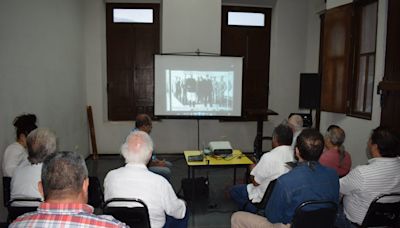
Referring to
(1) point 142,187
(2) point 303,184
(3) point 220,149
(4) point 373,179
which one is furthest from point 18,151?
Result: (4) point 373,179

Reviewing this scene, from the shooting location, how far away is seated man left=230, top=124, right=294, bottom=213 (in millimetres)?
2869

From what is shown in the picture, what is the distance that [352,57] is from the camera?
4.62 m

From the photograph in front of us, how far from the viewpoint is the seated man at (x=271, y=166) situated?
2.87 m

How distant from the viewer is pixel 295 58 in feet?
22.5

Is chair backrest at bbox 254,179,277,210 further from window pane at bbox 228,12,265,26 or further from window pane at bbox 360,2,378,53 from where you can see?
window pane at bbox 228,12,265,26

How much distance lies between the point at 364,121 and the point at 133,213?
11.5 ft

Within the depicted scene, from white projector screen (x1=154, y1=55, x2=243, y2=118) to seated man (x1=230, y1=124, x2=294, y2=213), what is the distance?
9.54ft

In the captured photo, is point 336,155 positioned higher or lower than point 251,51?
lower

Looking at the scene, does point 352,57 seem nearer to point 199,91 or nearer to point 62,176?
point 199,91

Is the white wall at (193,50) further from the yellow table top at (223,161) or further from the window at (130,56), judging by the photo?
the yellow table top at (223,161)

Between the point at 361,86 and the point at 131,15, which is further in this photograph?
the point at 131,15

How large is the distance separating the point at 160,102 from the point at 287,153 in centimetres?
341

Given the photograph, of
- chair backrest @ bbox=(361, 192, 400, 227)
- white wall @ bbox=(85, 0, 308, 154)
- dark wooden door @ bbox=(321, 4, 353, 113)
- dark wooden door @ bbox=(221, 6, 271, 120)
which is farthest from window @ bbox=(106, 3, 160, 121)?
chair backrest @ bbox=(361, 192, 400, 227)

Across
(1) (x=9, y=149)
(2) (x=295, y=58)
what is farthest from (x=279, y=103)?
(1) (x=9, y=149)
